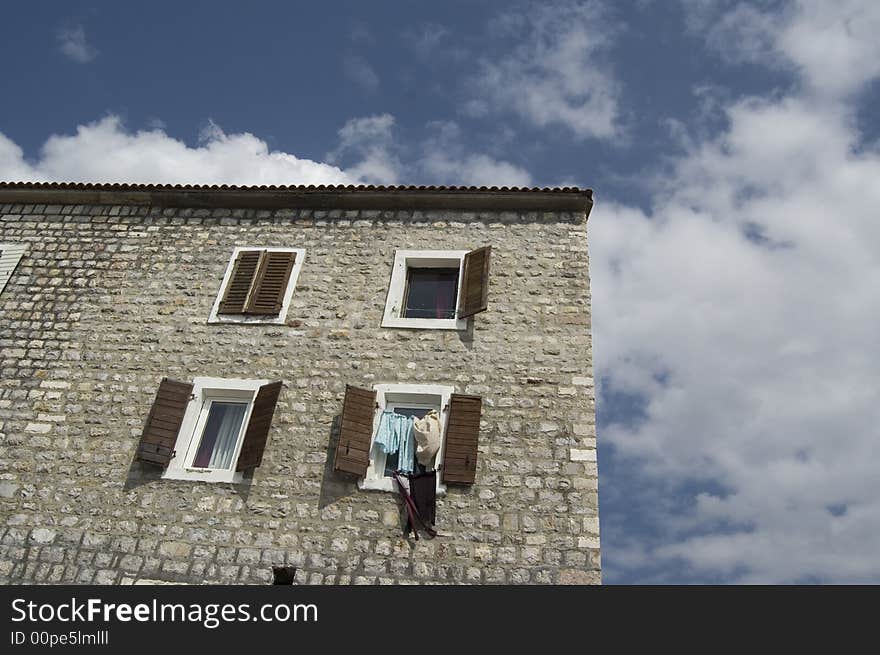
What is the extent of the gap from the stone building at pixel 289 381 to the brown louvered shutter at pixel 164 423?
34 mm

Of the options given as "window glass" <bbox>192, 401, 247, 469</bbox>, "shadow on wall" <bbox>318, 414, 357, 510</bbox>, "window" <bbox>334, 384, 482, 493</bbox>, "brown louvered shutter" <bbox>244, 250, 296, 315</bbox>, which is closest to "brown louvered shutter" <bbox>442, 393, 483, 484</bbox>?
"window" <bbox>334, 384, 482, 493</bbox>

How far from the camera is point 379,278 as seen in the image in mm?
9906

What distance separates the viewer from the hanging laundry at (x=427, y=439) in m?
8.02

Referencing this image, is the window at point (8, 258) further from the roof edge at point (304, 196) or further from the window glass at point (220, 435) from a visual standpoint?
the window glass at point (220, 435)

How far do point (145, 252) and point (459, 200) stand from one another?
5233 millimetres

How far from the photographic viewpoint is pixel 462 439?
8148mm

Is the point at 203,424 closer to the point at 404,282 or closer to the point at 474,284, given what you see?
the point at 404,282

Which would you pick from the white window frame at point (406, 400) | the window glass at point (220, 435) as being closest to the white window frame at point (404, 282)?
the white window frame at point (406, 400)

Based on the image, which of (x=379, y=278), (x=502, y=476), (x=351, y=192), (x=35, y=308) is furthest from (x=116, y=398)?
(x=502, y=476)

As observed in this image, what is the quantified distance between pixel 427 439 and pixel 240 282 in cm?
409

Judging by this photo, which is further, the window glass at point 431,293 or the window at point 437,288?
the window glass at point 431,293
